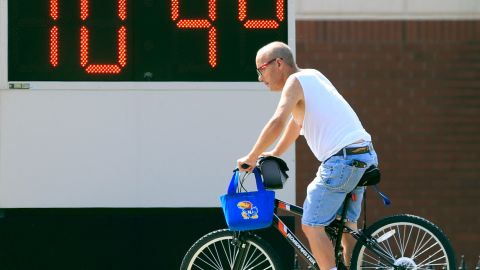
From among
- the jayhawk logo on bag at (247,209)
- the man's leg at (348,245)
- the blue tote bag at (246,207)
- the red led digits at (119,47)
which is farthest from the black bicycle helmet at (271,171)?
the red led digits at (119,47)

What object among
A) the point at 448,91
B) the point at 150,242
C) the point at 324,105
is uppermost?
the point at 324,105

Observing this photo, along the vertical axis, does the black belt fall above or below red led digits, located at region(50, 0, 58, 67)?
below

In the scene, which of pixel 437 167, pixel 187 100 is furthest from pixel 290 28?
pixel 437 167

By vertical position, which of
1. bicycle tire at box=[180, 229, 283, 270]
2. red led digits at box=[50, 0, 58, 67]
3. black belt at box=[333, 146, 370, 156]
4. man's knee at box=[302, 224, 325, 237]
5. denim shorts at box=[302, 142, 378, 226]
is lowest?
bicycle tire at box=[180, 229, 283, 270]

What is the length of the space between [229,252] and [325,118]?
1.04m

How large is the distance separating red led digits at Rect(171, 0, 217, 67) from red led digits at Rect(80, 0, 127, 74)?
37 cm

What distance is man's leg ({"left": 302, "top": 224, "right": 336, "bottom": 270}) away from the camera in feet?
21.4

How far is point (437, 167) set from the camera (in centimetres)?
929

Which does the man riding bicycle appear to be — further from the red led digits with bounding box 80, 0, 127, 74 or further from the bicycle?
the red led digits with bounding box 80, 0, 127, 74

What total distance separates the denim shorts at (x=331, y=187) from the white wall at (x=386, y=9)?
9.32ft

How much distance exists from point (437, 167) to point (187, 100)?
2323 millimetres

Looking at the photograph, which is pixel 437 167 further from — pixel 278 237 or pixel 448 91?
pixel 278 237

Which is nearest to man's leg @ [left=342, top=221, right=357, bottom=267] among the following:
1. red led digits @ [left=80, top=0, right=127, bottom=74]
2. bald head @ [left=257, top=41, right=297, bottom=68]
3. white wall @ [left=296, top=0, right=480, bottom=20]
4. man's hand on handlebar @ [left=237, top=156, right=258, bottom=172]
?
man's hand on handlebar @ [left=237, top=156, right=258, bottom=172]

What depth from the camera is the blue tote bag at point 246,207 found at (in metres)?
6.67
